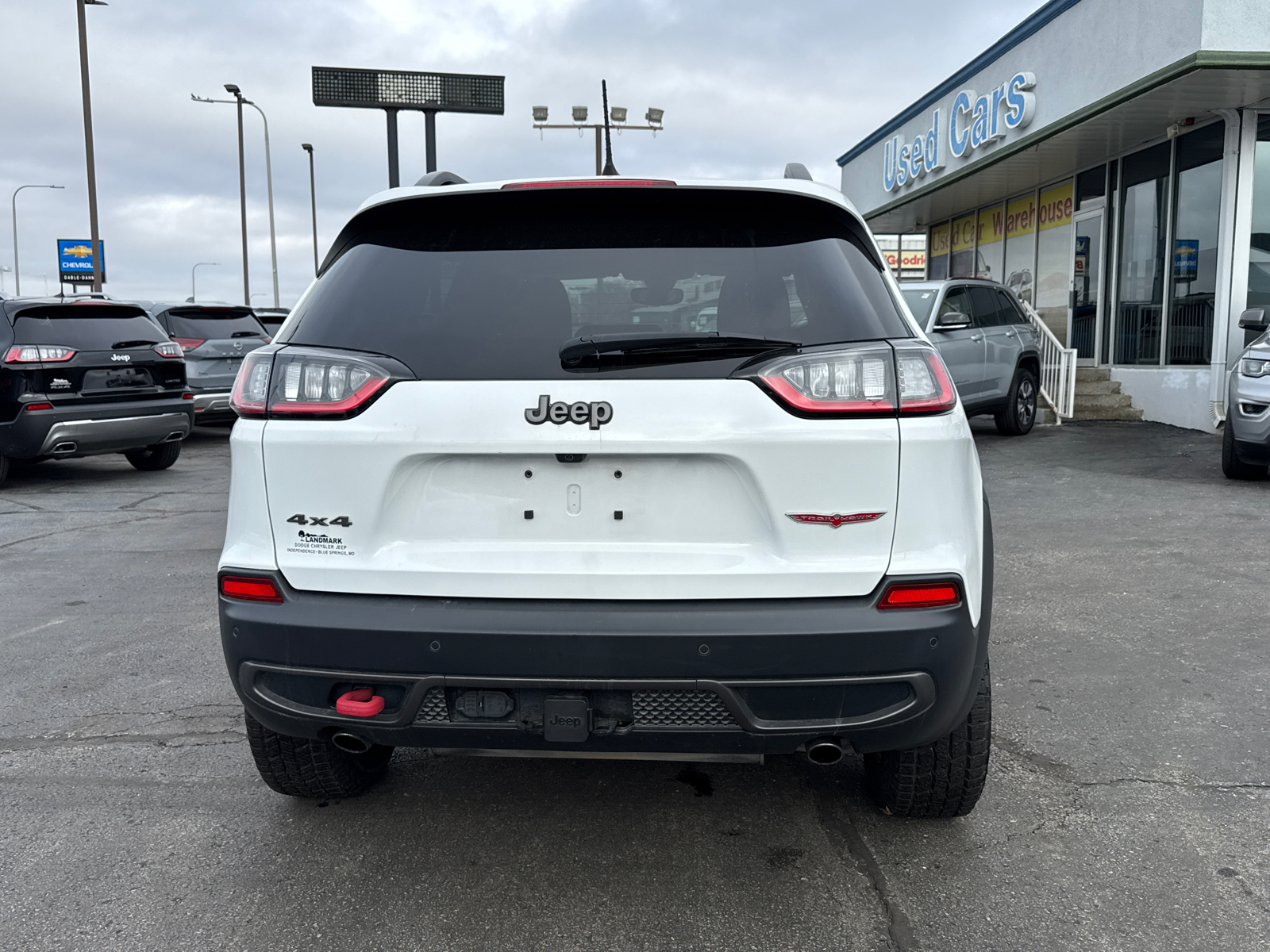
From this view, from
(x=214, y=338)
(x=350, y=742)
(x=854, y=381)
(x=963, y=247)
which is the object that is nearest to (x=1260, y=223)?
(x=963, y=247)

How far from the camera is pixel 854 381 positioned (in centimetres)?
231

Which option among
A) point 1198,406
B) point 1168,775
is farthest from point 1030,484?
point 1168,775

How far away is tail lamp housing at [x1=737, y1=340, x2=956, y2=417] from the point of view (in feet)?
7.52

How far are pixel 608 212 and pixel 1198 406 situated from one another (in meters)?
12.3

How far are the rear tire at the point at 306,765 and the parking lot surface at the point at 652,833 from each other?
9 centimetres

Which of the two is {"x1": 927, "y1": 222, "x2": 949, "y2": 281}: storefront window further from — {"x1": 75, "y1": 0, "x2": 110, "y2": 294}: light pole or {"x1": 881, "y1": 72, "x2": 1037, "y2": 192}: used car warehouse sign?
{"x1": 75, "y1": 0, "x2": 110, "y2": 294}: light pole

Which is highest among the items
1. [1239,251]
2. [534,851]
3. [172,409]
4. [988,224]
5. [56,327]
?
[988,224]

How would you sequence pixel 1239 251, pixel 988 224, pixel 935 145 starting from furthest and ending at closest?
pixel 988 224 < pixel 935 145 < pixel 1239 251

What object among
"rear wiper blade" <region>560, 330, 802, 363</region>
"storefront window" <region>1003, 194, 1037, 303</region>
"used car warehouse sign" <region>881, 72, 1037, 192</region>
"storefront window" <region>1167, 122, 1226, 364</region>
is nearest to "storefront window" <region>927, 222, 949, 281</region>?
"used car warehouse sign" <region>881, 72, 1037, 192</region>

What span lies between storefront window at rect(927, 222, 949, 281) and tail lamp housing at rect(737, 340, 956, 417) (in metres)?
21.4

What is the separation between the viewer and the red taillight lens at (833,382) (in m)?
2.29

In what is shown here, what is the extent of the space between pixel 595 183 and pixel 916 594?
1.21m

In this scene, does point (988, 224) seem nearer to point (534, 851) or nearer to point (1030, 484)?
point (1030, 484)

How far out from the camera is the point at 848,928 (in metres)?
2.42
